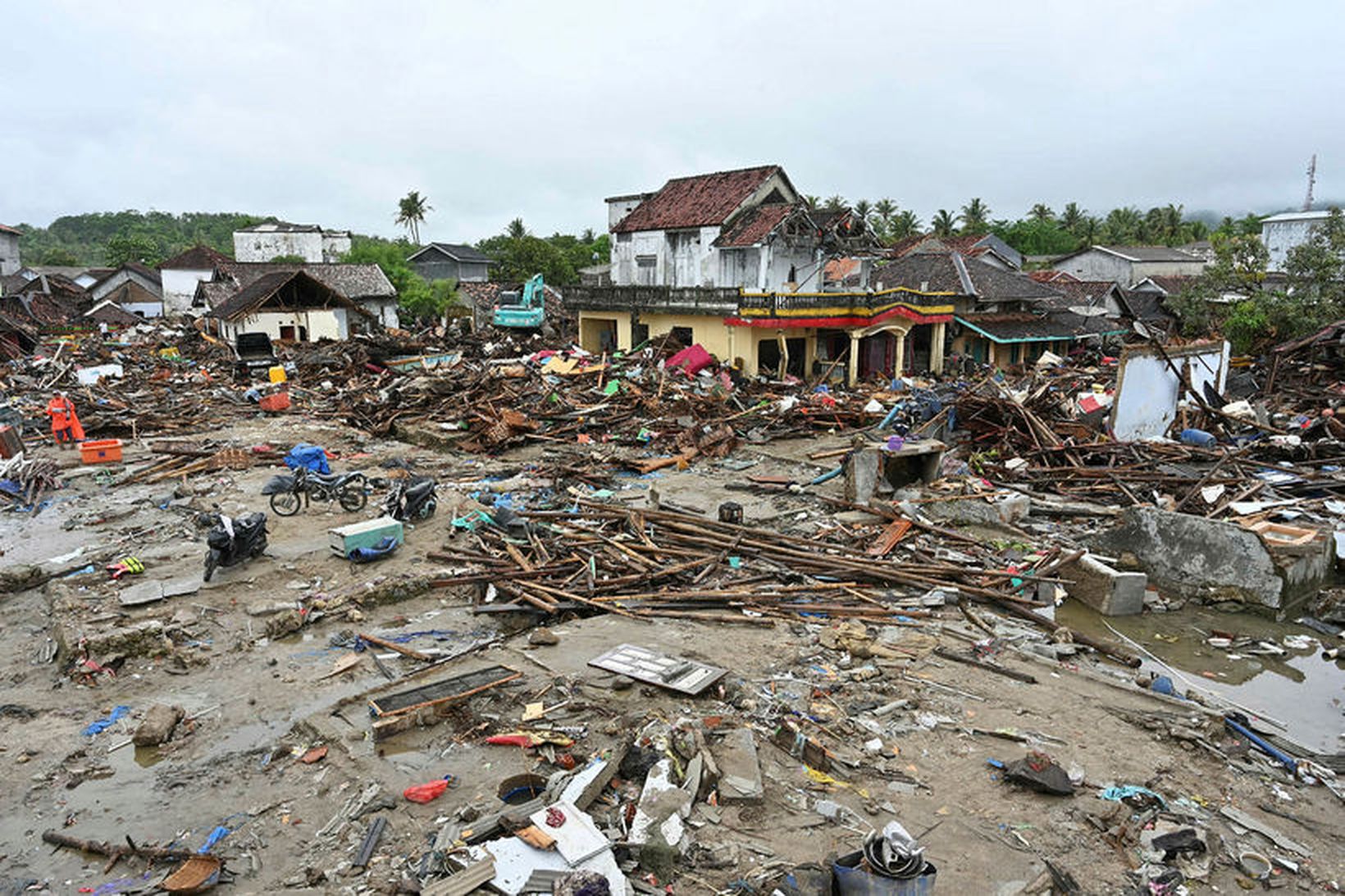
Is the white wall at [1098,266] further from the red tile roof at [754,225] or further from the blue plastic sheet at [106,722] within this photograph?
the blue plastic sheet at [106,722]

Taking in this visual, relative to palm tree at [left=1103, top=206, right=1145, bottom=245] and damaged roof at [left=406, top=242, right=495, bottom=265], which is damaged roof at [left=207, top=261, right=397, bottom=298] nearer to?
damaged roof at [left=406, top=242, right=495, bottom=265]

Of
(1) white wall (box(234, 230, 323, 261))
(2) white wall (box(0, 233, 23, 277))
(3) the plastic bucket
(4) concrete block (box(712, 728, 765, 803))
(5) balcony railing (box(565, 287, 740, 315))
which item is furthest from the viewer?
(1) white wall (box(234, 230, 323, 261))

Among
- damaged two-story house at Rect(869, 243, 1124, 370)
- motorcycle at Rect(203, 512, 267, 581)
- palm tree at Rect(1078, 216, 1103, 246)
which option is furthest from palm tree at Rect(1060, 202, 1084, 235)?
motorcycle at Rect(203, 512, 267, 581)

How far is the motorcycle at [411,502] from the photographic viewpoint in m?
12.2

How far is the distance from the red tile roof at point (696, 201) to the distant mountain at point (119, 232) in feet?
248

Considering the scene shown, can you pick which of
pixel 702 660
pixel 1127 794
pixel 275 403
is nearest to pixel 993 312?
pixel 275 403

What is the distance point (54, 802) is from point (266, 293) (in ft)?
112

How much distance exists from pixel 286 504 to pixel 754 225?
21574 mm

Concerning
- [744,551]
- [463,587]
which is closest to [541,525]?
[463,587]

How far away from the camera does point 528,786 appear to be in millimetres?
5488

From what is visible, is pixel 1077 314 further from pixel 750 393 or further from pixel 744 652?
pixel 744 652

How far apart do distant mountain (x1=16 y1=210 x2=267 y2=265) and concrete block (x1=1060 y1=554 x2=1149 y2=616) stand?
100 meters

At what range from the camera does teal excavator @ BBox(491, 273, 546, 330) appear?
37781mm

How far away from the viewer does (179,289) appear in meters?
52.0
